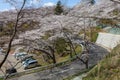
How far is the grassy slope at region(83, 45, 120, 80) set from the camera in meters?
9.42

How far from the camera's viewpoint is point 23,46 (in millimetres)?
29062

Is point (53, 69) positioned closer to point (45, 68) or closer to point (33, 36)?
point (45, 68)

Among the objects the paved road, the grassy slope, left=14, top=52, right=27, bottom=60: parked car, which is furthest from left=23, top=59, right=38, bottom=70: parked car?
the grassy slope

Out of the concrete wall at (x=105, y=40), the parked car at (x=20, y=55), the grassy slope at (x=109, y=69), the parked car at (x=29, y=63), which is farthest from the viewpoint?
the concrete wall at (x=105, y=40)

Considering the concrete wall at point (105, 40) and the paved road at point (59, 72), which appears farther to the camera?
the concrete wall at point (105, 40)

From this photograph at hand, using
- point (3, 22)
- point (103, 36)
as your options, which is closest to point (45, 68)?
point (3, 22)

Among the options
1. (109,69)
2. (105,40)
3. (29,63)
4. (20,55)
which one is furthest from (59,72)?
(109,69)

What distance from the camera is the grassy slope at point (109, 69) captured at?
9416 mm

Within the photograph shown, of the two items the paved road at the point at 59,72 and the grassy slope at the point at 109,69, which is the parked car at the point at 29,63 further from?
the grassy slope at the point at 109,69

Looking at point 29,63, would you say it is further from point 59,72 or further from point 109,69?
point 109,69

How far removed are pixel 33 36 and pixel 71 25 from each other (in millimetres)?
4680

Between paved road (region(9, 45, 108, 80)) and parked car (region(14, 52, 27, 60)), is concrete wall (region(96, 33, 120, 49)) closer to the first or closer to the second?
paved road (region(9, 45, 108, 80))

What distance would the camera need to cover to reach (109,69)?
386 inches

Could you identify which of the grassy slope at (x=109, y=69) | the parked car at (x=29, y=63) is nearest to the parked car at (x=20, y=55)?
the parked car at (x=29, y=63)
